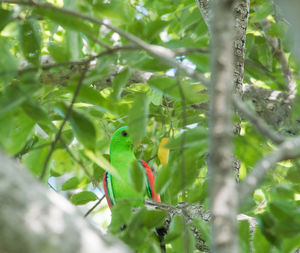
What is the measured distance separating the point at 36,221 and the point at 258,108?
2.32m

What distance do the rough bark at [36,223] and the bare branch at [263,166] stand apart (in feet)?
0.87

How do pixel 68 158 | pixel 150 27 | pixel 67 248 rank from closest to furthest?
pixel 67 248 → pixel 150 27 → pixel 68 158

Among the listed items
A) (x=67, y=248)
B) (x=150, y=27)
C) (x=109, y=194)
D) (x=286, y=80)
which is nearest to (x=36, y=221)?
(x=67, y=248)

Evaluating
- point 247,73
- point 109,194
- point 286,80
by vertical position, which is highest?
point 247,73

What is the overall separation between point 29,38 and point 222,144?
91 cm

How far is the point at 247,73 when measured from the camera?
304 centimetres

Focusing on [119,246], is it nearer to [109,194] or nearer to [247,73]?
[109,194]

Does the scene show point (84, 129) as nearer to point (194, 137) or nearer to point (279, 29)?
point (194, 137)

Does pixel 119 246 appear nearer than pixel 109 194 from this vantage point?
Yes

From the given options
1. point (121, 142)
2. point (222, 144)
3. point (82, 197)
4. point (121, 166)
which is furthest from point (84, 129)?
point (121, 142)

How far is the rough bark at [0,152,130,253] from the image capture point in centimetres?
70

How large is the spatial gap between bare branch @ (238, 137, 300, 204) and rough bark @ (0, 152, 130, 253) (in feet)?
0.87

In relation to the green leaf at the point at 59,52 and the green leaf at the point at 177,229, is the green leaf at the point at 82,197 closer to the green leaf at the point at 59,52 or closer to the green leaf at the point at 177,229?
the green leaf at the point at 177,229

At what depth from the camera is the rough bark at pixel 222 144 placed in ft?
2.31
